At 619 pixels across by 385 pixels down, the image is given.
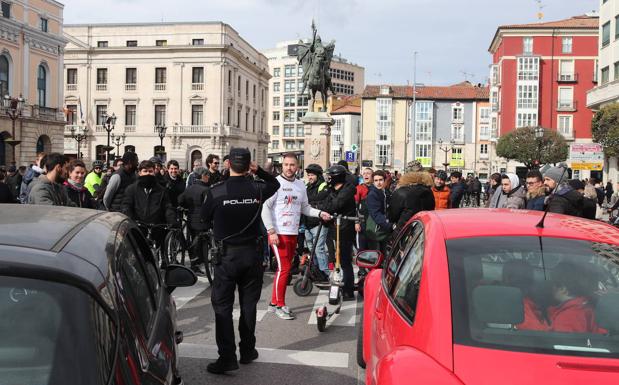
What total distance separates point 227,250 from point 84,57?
69.7 m

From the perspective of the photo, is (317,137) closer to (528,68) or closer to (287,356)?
(287,356)

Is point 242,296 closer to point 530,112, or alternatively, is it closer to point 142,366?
point 142,366

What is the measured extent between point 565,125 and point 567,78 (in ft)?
17.0

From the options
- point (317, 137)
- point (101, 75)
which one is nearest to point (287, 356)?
point (317, 137)

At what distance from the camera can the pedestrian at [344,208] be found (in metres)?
8.43

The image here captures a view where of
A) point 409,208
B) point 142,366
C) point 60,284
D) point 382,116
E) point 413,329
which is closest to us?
point 60,284

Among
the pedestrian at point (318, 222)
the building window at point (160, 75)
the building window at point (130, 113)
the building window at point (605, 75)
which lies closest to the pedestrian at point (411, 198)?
the pedestrian at point (318, 222)

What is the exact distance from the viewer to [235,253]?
17.7 ft

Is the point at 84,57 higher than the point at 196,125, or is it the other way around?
the point at 84,57

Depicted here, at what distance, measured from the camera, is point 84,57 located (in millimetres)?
68812

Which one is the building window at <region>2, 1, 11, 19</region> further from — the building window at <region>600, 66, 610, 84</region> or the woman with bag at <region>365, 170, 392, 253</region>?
the woman with bag at <region>365, 170, 392, 253</region>

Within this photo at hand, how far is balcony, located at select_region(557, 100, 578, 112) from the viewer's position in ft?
216

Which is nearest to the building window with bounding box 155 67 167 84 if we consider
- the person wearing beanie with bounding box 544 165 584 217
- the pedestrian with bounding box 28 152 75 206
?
the pedestrian with bounding box 28 152 75 206

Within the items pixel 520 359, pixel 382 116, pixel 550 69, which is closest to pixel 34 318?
pixel 520 359
